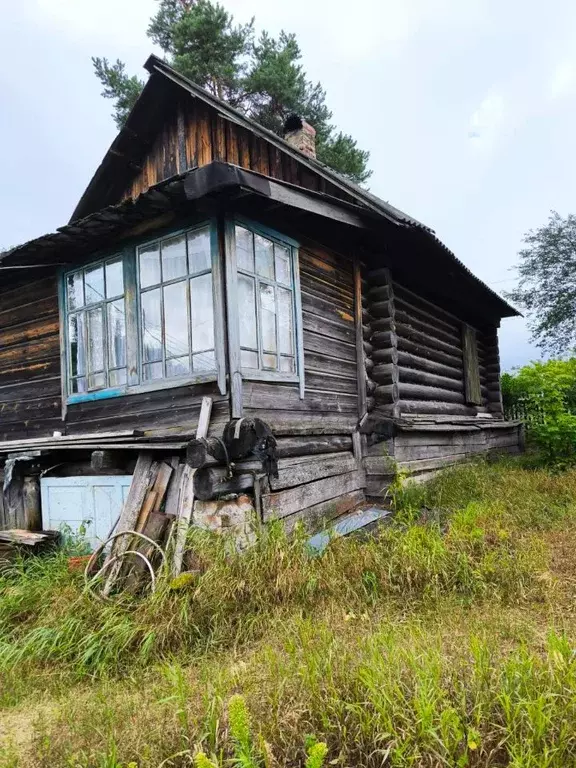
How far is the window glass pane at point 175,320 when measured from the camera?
5.63 m

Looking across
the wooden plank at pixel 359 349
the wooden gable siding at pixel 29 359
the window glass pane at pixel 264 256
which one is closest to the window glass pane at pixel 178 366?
the window glass pane at pixel 264 256

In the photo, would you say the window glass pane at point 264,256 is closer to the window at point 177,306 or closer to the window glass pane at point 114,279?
the window at point 177,306

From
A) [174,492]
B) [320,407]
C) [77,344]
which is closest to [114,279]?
[77,344]

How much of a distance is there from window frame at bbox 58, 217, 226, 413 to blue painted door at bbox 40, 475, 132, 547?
1044 mm

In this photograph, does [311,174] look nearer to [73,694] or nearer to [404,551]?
[404,551]

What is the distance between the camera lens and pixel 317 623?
11.2ft

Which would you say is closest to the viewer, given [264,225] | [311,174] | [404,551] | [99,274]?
[404,551]

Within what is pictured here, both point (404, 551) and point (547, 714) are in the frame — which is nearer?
point (547, 714)

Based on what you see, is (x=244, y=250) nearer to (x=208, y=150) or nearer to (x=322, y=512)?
(x=322, y=512)

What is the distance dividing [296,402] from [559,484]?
411 centimetres

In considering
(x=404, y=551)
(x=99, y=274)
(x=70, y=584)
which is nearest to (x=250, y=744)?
(x=404, y=551)

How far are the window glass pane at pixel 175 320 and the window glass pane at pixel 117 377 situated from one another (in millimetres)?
820

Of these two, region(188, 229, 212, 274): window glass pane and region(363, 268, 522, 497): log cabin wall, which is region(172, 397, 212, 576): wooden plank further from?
region(363, 268, 522, 497): log cabin wall

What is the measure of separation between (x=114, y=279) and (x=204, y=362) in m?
1.86
